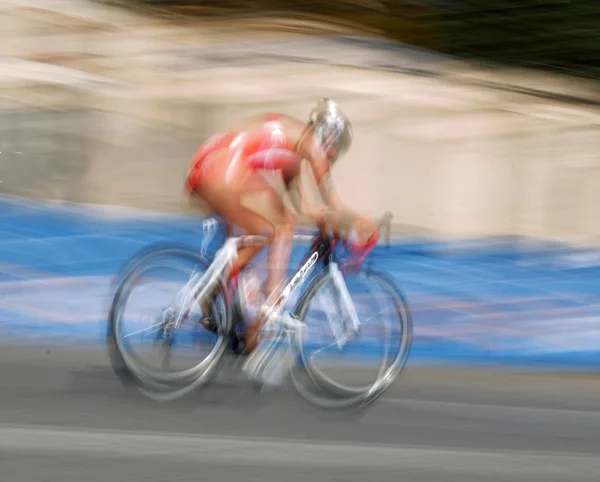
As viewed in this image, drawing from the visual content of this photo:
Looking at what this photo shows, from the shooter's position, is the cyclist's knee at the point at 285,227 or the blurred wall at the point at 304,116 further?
the blurred wall at the point at 304,116

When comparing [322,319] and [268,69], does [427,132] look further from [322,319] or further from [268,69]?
[322,319]

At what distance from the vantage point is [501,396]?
26.2 ft

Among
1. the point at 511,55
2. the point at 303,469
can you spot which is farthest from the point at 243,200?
the point at 511,55

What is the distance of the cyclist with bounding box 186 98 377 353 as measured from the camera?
691 cm

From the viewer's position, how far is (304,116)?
32.9 ft

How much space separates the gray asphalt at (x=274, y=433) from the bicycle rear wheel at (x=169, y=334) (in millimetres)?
124

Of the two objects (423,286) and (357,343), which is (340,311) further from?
(423,286)

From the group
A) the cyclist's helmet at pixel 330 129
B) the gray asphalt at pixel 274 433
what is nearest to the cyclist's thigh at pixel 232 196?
the cyclist's helmet at pixel 330 129

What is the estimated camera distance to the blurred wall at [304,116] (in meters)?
9.84

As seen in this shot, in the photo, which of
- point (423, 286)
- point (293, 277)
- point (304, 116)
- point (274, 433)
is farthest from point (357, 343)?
Result: point (304, 116)

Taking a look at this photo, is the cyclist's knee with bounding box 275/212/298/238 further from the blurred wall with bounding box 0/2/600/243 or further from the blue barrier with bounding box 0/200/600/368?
the blurred wall with bounding box 0/2/600/243

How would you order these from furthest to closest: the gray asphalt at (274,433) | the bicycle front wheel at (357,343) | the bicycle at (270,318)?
the bicycle front wheel at (357,343)
the bicycle at (270,318)
the gray asphalt at (274,433)

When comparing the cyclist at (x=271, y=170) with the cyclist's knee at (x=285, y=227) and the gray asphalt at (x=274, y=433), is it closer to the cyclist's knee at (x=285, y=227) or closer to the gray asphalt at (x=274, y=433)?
the cyclist's knee at (x=285, y=227)

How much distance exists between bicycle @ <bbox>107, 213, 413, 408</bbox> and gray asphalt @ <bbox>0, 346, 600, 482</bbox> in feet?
0.38
